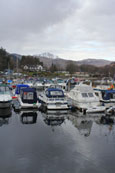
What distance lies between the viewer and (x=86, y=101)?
24047 mm

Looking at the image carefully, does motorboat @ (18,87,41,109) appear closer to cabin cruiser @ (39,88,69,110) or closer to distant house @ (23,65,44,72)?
cabin cruiser @ (39,88,69,110)

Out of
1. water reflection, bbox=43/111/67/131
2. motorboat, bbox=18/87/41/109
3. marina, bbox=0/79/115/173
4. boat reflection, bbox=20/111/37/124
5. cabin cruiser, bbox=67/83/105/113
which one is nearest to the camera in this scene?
marina, bbox=0/79/115/173

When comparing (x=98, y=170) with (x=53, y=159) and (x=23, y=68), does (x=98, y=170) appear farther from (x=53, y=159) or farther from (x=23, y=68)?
(x=23, y=68)

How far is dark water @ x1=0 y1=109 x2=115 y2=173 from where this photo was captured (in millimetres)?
10836

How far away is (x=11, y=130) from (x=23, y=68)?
105m

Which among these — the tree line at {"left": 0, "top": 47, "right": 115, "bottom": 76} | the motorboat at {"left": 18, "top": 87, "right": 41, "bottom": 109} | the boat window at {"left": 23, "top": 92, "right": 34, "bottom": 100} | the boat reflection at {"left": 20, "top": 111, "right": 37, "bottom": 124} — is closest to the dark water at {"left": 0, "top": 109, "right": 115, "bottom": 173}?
the boat reflection at {"left": 20, "top": 111, "right": 37, "bottom": 124}

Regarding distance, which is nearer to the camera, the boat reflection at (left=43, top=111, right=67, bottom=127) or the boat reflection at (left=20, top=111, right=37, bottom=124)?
the boat reflection at (left=43, top=111, right=67, bottom=127)

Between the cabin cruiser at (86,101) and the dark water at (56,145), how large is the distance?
2009 millimetres

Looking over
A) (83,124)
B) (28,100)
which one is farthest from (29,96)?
(83,124)

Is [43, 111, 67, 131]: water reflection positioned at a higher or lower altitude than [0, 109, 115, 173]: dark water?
higher

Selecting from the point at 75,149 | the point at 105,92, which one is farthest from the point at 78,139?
the point at 105,92

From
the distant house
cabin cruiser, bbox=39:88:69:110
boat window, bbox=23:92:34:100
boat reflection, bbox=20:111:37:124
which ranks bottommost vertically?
boat reflection, bbox=20:111:37:124

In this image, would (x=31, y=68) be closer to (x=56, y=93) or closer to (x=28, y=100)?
(x=56, y=93)

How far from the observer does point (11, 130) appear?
17281mm
